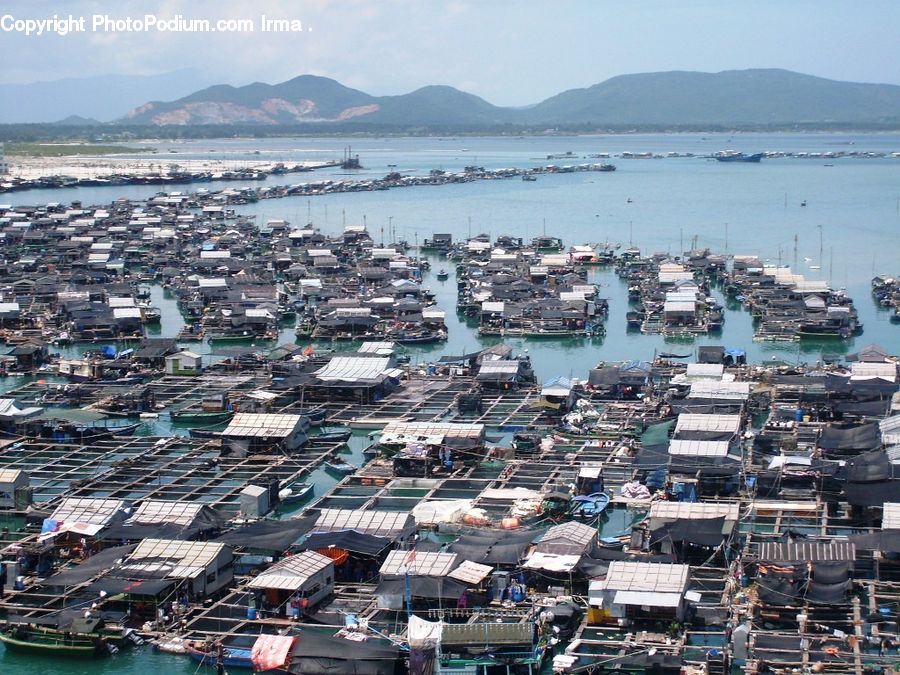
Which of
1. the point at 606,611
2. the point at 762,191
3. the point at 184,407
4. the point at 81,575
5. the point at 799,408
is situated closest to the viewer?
the point at 606,611

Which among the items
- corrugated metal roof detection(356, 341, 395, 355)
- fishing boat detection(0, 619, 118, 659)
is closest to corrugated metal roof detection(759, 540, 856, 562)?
fishing boat detection(0, 619, 118, 659)

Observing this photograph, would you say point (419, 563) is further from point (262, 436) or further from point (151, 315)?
point (151, 315)

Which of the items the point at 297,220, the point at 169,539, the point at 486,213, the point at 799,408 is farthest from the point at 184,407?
the point at 486,213

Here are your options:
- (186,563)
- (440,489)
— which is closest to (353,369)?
(440,489)

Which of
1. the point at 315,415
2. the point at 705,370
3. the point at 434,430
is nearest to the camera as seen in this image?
the point at 434,430

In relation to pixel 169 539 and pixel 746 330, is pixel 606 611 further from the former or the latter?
pixel 746 330

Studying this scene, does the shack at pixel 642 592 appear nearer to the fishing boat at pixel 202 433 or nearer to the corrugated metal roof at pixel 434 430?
the corrugated metal roof at pixel 434 430
